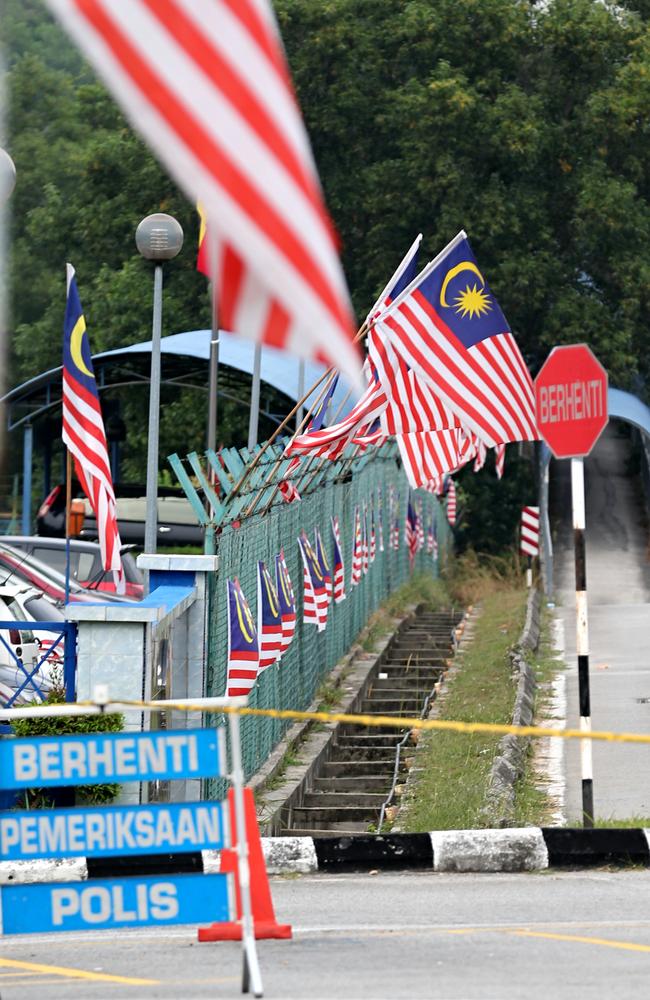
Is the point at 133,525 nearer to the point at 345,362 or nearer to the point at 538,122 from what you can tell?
the point at 538,122

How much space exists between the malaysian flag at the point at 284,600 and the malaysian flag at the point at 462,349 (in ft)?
7.54

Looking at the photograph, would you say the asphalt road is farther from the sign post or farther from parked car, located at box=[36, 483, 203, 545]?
parked car, located at box=[36, 483, 203, 545]

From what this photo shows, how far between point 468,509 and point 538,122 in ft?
33.4

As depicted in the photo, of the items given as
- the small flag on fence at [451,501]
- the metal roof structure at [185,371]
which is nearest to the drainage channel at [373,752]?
the metal roof structure at [185,371]

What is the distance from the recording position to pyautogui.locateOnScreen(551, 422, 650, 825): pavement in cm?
1435

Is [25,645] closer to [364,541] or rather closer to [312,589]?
[312,589]

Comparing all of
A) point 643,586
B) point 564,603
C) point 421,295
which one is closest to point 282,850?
point 421,295

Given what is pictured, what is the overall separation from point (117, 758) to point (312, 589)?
34.5 feet

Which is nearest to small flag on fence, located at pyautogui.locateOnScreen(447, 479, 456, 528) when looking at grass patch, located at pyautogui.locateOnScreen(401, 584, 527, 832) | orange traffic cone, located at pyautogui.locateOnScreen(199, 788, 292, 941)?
grass patch, located at pyautogui.locateOnScreen(401, 584, 527, 832)

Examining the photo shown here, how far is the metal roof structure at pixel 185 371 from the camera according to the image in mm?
31562

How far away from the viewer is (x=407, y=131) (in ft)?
138

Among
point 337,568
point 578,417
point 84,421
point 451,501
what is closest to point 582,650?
point 578,417

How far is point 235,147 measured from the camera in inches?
163

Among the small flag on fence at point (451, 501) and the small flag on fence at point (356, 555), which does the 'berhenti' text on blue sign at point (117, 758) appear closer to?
the small flag on fence at point (356, 555)
